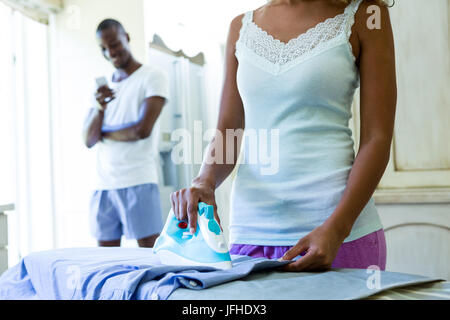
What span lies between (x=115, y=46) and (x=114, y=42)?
0.02 metres

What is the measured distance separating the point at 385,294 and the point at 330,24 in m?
0.43

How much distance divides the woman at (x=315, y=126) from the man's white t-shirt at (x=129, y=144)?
989mm

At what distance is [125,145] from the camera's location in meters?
1.75

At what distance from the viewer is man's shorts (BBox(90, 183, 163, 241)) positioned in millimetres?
1704

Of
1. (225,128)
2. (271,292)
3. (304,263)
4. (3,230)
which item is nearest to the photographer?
(271,292)

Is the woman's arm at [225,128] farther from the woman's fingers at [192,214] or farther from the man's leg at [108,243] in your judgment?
the man's leg at [108,243]

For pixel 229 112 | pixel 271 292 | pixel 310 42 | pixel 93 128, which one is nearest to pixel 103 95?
pixel 93 128

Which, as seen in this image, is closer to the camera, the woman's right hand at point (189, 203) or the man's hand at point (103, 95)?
the woman's right hand at point (189, 203)

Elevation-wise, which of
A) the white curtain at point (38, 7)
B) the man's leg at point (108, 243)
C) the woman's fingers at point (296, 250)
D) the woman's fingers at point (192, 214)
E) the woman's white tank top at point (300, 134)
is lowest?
the man's leg at point (108, 243)

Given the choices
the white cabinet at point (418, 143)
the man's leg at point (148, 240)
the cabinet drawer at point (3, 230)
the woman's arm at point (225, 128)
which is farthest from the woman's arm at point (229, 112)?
the man's leg at point (148, 240)

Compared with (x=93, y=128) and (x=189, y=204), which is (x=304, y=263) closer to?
(x=189, y=204)

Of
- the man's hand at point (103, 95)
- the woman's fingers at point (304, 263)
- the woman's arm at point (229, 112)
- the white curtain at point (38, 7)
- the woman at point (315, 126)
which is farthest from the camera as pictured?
the white curtain at point (38, 7)

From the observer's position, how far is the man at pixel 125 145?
5.62 feet

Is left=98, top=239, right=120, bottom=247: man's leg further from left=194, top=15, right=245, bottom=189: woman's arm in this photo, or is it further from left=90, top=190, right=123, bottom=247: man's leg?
left=194, top=15, right=245, bottom=189: woman's arm
